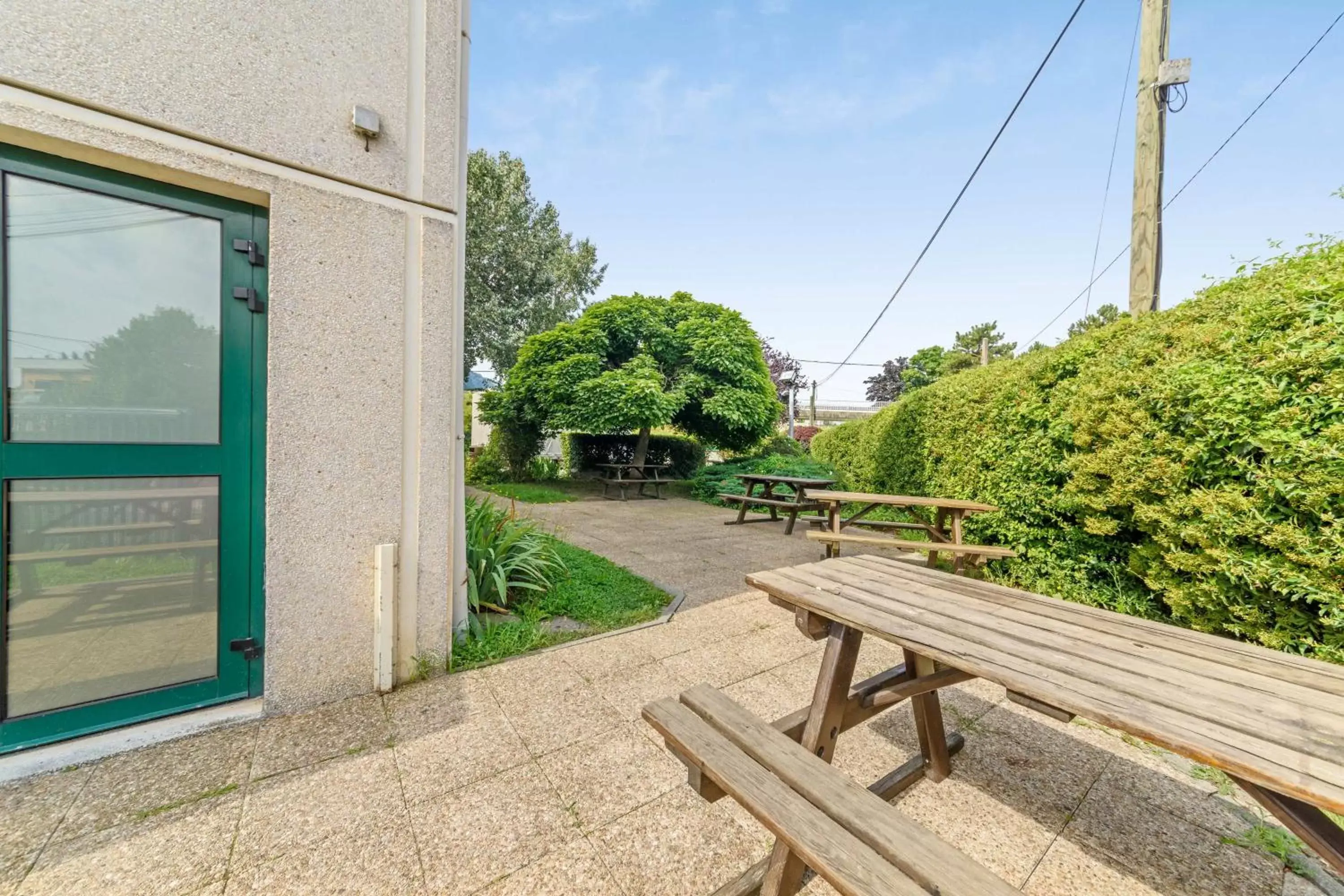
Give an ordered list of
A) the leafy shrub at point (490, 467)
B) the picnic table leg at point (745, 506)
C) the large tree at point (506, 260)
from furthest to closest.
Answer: the large tree at point (506, 260) < the leafy shrub at point (490, 467) < the picnic table leg at point (745, 506)

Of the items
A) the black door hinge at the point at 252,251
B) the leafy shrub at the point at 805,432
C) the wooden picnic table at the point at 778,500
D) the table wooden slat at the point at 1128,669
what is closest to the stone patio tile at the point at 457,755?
the table wooden slat at the point at 1128,669

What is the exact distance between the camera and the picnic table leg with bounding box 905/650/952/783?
185 cm

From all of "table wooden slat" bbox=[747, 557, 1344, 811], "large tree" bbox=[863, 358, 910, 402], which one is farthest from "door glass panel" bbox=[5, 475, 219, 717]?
"large tree" bbox=[863, 358, 910, 402]

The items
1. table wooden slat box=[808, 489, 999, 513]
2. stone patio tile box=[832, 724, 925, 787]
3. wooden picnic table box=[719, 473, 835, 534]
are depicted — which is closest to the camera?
stone patio tile box=[832, 724, 925, 787]

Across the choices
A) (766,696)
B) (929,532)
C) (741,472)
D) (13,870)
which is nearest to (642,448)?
(741,472)

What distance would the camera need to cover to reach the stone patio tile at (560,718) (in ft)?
6.73

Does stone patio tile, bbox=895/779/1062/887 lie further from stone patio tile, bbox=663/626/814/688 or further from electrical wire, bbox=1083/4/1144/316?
electrical wire, bbox=1083/4/1144/316

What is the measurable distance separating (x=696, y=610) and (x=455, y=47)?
3.83 meters

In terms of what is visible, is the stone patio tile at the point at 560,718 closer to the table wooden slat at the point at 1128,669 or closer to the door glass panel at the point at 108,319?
the table wooden slat at the point at 1128,669

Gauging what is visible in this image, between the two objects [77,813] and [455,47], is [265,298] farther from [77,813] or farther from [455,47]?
[77,813]

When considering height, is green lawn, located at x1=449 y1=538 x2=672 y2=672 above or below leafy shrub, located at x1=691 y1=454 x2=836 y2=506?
below

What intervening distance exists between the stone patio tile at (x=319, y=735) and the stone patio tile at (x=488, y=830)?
0.55 m

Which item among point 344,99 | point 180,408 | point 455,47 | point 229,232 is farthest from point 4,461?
point 455,47

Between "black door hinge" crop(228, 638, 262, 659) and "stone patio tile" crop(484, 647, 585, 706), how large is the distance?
102 cm
